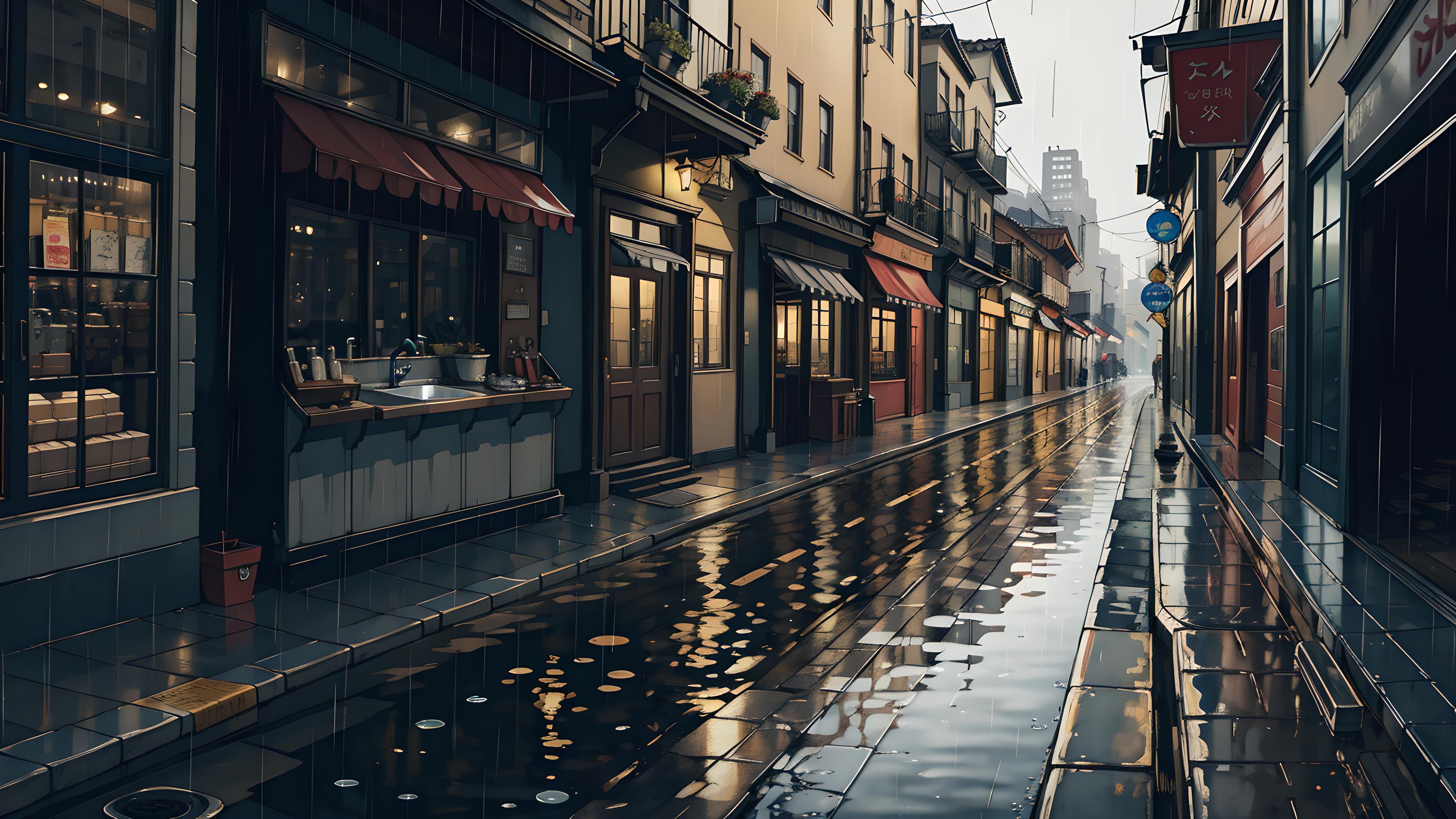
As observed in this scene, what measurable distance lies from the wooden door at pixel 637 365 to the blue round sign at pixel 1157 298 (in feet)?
42.7

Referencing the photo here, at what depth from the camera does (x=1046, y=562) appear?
27.1 feet

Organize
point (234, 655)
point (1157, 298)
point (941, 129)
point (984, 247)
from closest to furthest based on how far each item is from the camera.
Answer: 1. point (234, 655)
2. point (1157, 298)
3. point (941, 129)
4. point (984, 247)

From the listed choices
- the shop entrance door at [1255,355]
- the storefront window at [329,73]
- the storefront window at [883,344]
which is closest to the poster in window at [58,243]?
the storefront window at [329,73]

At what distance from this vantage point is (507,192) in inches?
351

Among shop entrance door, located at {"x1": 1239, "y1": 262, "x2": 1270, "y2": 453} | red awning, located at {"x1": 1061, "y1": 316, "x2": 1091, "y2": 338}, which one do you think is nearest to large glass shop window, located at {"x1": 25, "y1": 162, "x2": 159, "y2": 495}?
shop entrance door, located at {"x1": 1239, "y1": 262, "x2": 1270, "y2": 453}

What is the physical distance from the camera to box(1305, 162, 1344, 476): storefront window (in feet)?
→ 31.0

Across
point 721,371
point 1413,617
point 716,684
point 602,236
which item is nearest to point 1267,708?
point 1413,617

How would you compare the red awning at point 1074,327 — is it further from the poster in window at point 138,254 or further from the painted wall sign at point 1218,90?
the poster in window at point 138,254

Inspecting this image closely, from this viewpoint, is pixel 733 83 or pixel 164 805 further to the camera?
pixel 733 83

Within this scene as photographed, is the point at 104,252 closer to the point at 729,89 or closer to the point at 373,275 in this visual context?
the point at 373,275

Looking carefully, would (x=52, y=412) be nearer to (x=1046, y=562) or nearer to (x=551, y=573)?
(x=551, y=573)

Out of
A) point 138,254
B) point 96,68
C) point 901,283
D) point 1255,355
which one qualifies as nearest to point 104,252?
point 138,254

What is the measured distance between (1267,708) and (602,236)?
8.80 metres

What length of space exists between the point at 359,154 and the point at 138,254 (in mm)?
1714
